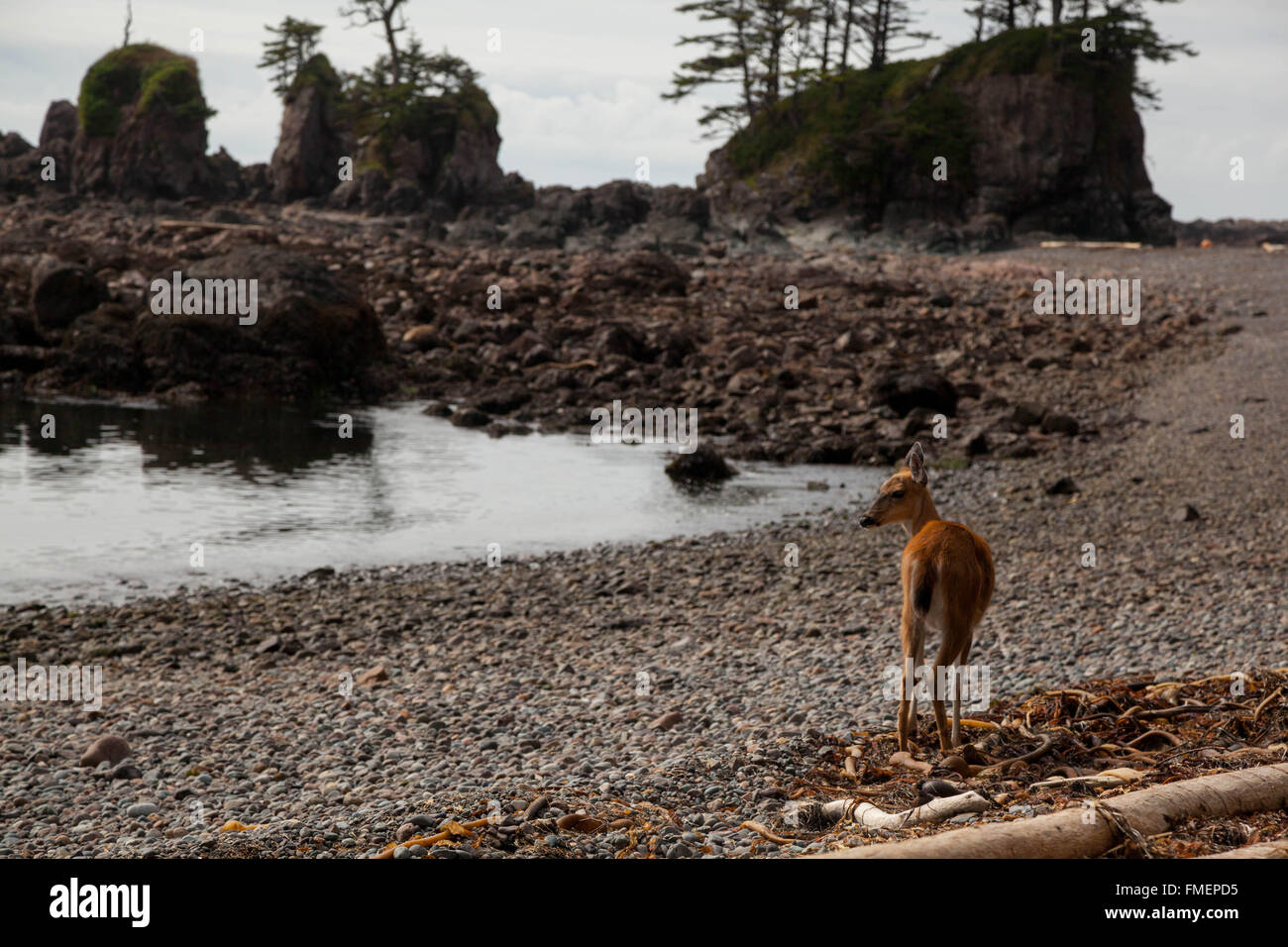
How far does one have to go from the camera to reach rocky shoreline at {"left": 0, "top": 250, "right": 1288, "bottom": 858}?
7.68 m

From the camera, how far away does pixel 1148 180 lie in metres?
77.9

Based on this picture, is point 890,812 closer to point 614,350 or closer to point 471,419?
point 471,419

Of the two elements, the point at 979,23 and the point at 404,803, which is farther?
the point at 979,23

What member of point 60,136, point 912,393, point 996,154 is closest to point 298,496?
point 912,393

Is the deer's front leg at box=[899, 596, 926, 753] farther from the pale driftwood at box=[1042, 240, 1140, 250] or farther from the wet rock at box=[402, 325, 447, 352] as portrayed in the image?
the pale driftwood at box=[1042, 240, 1140, 250]

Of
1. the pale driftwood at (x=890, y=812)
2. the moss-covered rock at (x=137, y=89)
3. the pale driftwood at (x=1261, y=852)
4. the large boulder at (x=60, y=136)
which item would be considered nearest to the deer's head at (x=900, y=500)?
the pale driftwood at (x=890, y=812)

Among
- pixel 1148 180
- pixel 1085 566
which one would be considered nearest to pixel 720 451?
pixel 1085 566

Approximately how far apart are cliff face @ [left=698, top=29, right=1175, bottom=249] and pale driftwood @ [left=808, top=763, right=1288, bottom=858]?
225ft

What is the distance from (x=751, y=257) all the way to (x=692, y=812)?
6098cm

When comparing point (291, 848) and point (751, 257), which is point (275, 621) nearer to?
point (291, 848)

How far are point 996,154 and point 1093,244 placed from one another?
10392mm

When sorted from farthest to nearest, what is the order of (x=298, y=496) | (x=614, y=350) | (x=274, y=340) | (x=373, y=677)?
(x=614, y=350), (x=274, y=340), (x=298, y=496), (x=373, y=677)

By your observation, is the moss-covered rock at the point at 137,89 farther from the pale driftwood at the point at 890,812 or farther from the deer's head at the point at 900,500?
the pale driftwood at the point at 890,812

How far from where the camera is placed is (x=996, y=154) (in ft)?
249
